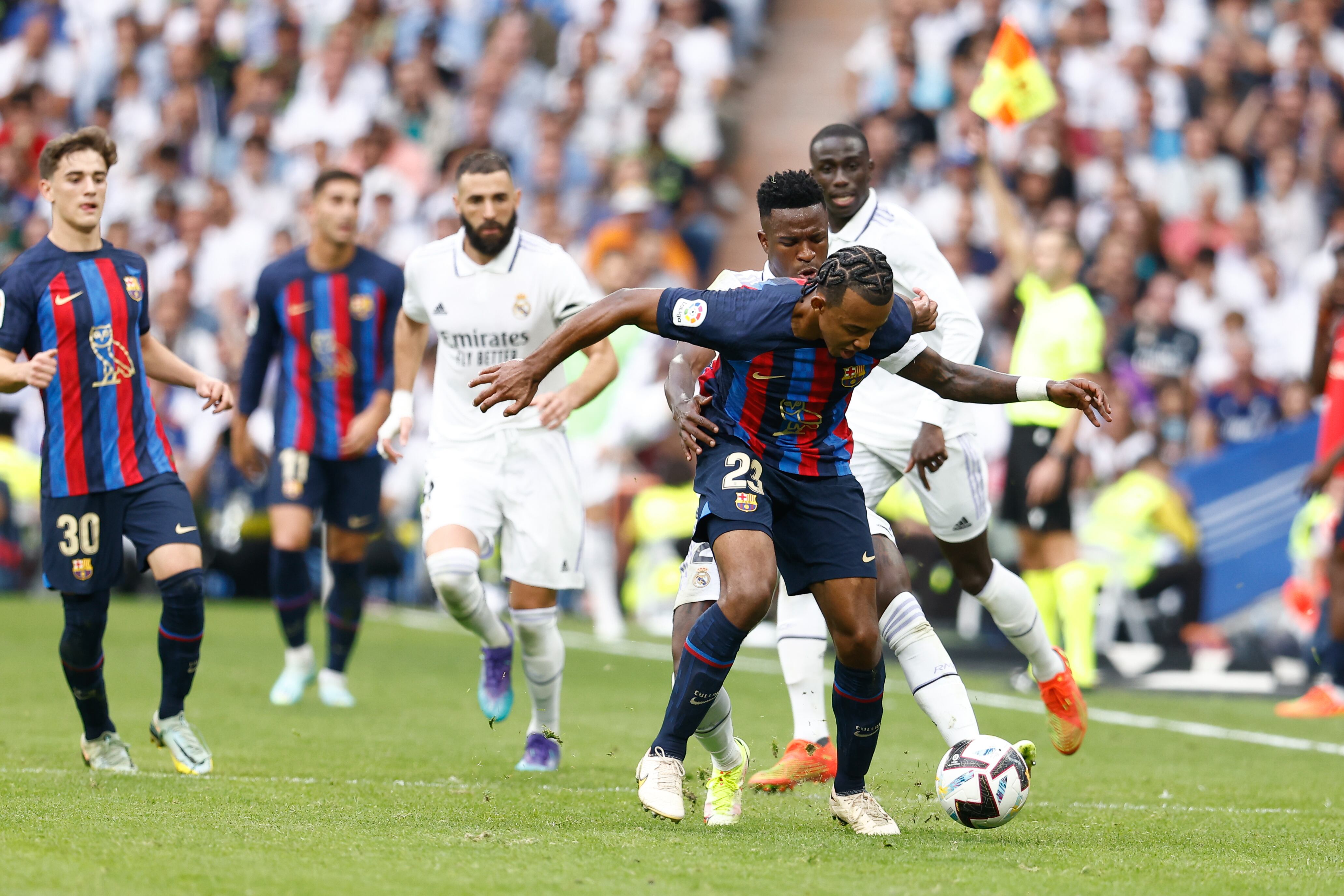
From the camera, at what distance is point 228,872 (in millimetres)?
4230

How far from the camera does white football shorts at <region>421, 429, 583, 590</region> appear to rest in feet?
23.0

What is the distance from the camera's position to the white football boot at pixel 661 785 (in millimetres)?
4980

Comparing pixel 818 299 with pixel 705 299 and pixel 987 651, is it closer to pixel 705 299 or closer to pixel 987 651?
pixel 705 299

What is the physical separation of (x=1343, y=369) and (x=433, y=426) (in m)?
5.68

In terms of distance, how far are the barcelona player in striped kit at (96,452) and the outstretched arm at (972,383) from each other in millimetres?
2765

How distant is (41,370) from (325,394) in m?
3.17

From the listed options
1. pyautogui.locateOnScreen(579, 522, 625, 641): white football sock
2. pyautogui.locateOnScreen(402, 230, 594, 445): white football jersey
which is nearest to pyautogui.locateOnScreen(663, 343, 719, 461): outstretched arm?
pyautogui.locateOnScreen(402, 230, 594, 445): white football jersey

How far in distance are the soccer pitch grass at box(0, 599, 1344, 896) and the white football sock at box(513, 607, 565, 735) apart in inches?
10.5

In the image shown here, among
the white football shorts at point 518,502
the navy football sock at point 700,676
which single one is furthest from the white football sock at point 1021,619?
the navy football sock at point 700,676

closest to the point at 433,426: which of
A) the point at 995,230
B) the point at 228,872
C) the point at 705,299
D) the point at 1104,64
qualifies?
the point at 705,299

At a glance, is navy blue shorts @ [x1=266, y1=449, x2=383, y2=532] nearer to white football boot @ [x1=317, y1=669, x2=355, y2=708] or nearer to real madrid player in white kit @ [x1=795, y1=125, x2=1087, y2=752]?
white football boot @ [x1=317, y1=669, x2=355, y2=708]

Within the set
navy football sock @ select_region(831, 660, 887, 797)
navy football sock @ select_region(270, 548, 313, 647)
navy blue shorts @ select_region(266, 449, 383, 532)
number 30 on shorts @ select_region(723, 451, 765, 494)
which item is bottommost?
navy football sock @ select_region(270, 548, 313, 647)

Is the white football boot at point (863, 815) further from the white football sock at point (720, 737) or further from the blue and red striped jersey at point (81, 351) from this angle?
the blue and red striped jersey at point (81, 351)

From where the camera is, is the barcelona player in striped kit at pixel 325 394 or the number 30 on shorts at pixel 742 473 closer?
the number 30 on shorts at pixel 742 473
